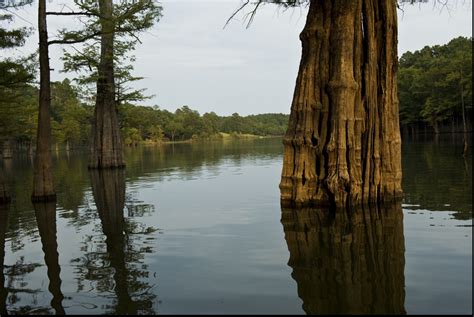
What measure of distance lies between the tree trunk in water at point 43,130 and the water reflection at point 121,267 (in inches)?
139

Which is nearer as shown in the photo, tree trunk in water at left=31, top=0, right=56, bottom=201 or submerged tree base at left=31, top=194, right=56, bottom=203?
tree trunk in water at left=31, top=0, right=56, bottom=201

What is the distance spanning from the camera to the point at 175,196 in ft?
53.6

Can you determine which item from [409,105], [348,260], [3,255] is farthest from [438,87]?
[3,255]

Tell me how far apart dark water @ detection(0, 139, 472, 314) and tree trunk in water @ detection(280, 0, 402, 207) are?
2.58ft

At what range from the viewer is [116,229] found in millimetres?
10367

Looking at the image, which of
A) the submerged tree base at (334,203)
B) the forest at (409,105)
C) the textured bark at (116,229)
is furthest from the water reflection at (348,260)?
the forest at (409,105)

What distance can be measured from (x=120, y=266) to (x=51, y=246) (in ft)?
8.15

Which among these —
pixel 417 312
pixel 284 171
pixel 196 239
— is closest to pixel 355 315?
pixel 417 312

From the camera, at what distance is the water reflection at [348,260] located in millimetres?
5215

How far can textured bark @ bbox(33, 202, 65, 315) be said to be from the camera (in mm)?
5844

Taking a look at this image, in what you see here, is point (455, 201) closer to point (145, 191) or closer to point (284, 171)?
point (284, 171)

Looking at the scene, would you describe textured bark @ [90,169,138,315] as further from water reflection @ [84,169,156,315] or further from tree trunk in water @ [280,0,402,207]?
tree trunk in water @ [280,0,402,207]

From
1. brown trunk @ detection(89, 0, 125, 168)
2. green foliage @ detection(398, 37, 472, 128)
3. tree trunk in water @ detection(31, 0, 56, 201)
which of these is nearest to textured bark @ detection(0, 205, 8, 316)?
tree trunk in water @ detection(31, 0, 56, 201)

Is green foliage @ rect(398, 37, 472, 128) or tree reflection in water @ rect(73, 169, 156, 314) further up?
green foliage @ rect(398, 37, 472, 128)
